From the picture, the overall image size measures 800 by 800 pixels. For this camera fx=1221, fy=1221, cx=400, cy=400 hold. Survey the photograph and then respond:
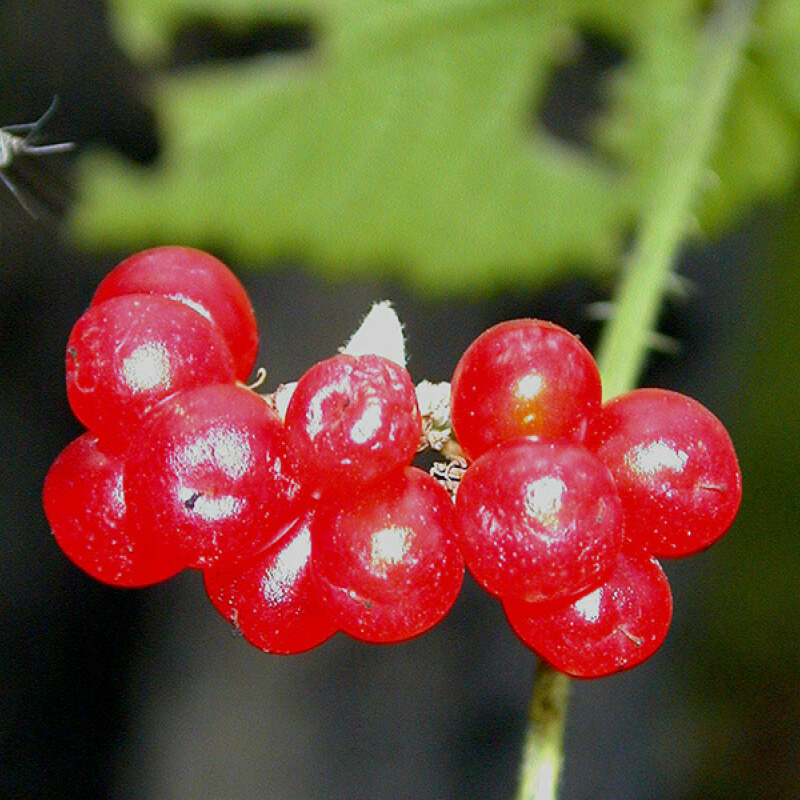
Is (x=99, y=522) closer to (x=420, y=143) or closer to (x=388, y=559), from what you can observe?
(x=388, y=559)

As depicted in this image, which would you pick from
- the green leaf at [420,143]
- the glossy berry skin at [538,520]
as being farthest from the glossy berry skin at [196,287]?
the green leaf at [420,143]

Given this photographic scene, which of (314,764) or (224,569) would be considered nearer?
(224,569)

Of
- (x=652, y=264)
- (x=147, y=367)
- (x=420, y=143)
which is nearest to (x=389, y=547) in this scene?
(x=147, y=367)

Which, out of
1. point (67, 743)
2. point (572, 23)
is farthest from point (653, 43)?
point (67, 743)

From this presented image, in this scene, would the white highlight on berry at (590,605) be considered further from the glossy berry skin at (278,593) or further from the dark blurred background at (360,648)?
the dark blurred background at (360,648)

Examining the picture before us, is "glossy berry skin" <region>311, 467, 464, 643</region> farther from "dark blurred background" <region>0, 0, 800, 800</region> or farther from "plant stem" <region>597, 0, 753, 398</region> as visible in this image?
"dark blurred background" <region>0, 0, 800, 800</region>

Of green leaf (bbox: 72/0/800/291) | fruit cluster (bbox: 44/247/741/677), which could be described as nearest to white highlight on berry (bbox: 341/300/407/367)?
fruit cluster (bbox: 44/247/741/677)

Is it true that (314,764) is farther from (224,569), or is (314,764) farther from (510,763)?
(224,569)
